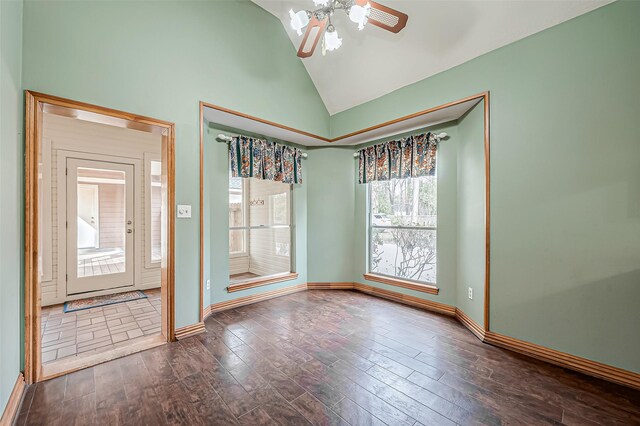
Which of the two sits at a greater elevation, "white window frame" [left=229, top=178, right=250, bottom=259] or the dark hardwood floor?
"white window frame" [left=229, top=178, right=250, bottom=259]

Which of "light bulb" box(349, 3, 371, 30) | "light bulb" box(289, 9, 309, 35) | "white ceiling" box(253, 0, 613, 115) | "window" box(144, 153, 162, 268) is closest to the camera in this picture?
"light bulb" box(349, 3, 371, 30)

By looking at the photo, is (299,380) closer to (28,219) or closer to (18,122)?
(28,219)

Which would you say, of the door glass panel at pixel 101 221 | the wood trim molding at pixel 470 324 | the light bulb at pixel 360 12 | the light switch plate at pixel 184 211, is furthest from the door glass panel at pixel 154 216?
the wood trim molding at pixel 470 324

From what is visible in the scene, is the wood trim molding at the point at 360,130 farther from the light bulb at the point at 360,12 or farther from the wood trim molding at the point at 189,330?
the wood trim molding at the point at 189,330

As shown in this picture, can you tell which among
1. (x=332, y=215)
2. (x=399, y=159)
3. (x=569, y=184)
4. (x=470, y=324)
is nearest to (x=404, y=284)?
(x=470, y=324)

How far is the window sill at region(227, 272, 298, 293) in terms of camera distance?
11.4 ft

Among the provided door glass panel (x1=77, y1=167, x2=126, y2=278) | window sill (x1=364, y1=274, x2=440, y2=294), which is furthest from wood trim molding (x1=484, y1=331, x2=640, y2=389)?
door glass panel (x1=77, y1=167, x2=126, y2=278)

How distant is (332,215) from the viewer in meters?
4.25

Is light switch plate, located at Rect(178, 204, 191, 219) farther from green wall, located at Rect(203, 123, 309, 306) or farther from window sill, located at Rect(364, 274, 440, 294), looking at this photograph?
window sill, located at Rect(364, 274, 440, 294)

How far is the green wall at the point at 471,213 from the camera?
8.68ft

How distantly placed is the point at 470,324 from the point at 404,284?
3.18 ft

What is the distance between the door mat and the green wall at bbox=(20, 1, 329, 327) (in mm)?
1892

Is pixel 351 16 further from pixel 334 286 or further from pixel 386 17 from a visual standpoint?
pixel 334 286

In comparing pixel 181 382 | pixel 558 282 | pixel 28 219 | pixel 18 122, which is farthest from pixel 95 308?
pixel 558 282
